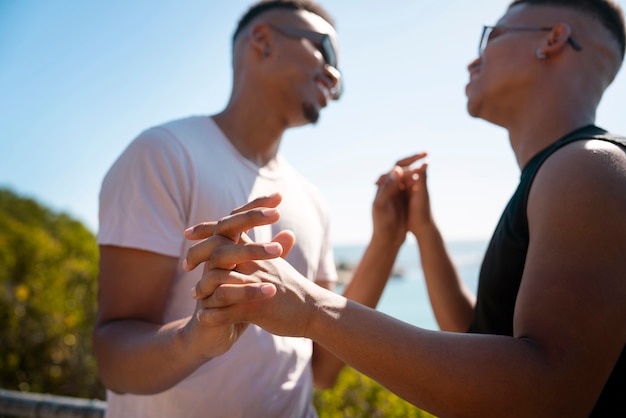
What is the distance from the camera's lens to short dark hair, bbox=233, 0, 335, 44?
3143 mm

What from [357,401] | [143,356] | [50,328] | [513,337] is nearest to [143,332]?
[143,356]

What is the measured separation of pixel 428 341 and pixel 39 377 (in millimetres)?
6372

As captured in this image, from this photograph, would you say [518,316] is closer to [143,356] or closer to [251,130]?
[143,356]

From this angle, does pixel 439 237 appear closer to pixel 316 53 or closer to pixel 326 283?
pixel 326 283

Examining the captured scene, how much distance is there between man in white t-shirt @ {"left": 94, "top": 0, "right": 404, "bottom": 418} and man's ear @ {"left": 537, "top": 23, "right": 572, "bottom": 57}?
1.17m

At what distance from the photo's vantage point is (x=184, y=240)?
210 cm

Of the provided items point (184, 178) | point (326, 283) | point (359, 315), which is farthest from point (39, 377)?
point (359, 315)

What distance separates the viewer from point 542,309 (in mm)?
1361

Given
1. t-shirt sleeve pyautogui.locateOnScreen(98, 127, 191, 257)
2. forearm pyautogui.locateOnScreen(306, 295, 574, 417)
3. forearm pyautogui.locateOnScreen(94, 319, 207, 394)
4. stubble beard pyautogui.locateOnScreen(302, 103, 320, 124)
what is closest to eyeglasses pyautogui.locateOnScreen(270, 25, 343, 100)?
stubble beard pyautogui.locateOnScreen(302, 103, 320, 124)

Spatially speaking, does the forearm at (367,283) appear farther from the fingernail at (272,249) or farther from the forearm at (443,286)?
the fingernail at (272,249)

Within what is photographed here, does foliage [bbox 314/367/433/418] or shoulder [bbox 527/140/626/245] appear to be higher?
shoulder [bbox 527/140/626/245]

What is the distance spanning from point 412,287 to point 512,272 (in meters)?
47.5

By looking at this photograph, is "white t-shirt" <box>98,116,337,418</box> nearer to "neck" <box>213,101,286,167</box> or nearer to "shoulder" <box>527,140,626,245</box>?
"neck" <box>213,101,286,167</box>

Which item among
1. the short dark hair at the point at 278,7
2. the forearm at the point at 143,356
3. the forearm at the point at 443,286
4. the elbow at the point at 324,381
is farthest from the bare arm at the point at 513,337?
the short dark hair at the point at 278,7
